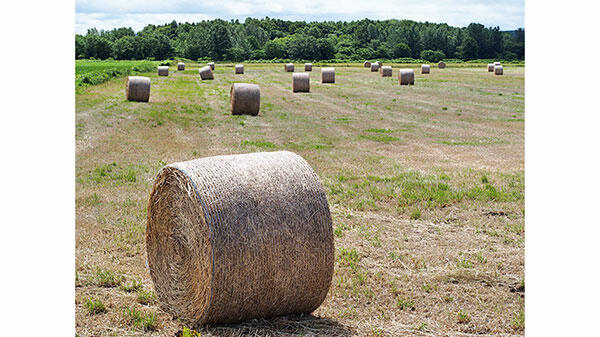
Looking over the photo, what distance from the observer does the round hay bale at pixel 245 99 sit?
22.2m

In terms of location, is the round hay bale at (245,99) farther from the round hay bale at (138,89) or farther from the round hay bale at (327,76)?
the round hay bale at (327,76)

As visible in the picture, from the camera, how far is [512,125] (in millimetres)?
20578

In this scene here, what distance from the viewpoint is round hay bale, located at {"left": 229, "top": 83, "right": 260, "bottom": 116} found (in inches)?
875

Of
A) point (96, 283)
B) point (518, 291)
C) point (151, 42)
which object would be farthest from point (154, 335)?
point (151, 42)

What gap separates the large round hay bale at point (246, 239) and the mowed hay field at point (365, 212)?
0.84ft

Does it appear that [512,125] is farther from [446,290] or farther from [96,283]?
[96,283]

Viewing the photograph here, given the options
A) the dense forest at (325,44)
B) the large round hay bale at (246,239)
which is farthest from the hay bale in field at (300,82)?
the dense forest at (325,44)

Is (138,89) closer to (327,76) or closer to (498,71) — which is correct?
(327,76)

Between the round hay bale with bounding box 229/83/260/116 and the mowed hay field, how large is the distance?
0.64 m

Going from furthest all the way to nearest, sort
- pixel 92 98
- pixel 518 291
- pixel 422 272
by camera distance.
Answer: pixel 92 98 → pixel 422 272 → pixel 518 291

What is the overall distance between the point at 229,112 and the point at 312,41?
279 feet

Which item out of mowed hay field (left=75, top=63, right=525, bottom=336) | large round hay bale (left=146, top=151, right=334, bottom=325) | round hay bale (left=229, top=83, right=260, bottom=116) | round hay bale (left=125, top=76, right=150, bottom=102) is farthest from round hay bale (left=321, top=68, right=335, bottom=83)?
large round hay bale (left=146, top=151, right=334, bottom=325)

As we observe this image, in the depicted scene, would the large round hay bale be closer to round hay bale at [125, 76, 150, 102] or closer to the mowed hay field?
the mowed hay field

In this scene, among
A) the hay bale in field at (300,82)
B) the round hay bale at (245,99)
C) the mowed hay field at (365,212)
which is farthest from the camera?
the hay bale in field at (300,82)
